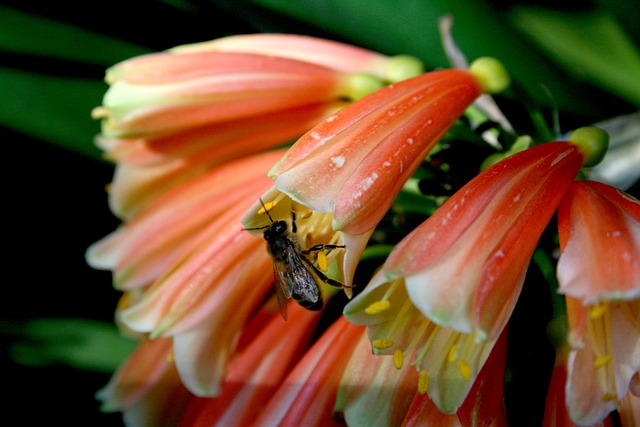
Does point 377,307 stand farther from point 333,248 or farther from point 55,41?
point 55,41

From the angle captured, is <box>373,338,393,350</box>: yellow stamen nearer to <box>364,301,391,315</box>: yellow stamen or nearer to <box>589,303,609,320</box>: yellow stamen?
<box>364,301,391,315</box>: yellow stamen

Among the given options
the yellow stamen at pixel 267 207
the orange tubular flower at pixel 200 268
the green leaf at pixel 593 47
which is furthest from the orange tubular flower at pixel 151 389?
the green leaf at pixel 593 47

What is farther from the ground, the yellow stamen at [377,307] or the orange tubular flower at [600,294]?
the yellow stamen at [377,307]

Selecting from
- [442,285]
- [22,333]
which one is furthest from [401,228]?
[22,333]

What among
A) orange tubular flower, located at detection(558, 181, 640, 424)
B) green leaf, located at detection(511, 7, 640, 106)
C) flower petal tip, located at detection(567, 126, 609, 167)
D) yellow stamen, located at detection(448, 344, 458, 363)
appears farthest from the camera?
green leaf, located at detection(511, 7, 640, 106)

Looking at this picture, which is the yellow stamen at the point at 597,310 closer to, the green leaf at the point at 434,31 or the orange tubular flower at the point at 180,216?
the orange tubular flower at the point at 180,216

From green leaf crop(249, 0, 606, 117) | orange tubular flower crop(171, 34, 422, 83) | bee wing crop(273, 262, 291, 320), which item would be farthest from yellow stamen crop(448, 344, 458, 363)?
green leaf crop(249, 0, 606, 117)

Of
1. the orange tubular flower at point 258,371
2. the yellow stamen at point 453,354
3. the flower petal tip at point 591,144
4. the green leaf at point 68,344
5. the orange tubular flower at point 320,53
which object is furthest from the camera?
the green leaf at point 68,344
